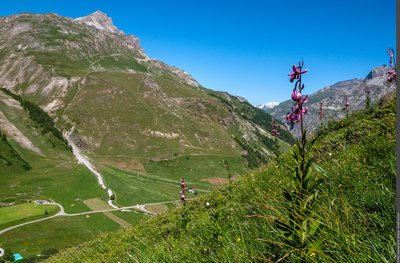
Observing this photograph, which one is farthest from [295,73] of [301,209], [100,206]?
[100,206]

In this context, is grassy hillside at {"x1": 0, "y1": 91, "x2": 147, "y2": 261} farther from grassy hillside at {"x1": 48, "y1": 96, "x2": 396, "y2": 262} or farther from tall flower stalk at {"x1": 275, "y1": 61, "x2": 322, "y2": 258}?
tall flower stalk at {"x1": 275, "y1": 61, "x2": 322, "y2": 258}

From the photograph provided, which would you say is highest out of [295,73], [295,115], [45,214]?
[295,73]

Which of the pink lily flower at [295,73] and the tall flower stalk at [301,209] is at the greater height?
the pink lily flower at [295,73]

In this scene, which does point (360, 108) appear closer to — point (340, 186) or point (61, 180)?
point (340, 186)

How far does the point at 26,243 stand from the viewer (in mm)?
122750

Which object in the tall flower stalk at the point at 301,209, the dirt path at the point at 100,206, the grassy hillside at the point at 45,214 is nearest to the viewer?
the tall flower stalk at the point at 301,209

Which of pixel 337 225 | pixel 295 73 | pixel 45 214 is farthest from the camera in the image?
pixel 45 214

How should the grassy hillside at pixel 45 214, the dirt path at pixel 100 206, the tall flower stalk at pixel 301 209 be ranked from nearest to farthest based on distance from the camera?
the tall flower stalk at pixel 301 209 → the grassy hillside at pixel 45 214 → the dirt path at pixel 100 206

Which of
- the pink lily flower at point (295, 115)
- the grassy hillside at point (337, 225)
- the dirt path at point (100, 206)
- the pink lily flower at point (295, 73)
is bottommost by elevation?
the dirt path at point (100, 206)

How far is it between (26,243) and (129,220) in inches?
1844

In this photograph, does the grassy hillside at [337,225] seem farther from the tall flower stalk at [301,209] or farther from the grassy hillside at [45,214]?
the grassy hillside at [45,214]

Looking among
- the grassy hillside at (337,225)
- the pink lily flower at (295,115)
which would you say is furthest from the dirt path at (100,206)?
the pink lily flower at (295,115)

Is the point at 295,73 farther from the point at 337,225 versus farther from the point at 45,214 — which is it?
the point at 45,214

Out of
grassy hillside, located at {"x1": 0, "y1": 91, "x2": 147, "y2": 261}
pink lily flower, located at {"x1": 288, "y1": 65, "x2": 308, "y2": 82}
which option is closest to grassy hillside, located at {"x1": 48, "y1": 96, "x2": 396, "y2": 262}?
pink lily flower, located at {"x1": 288, "y1": 65, "x2": 308, "y2": 82}
